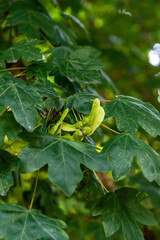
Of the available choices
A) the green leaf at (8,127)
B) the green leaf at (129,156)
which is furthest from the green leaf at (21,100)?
the green leaf at (129,156)

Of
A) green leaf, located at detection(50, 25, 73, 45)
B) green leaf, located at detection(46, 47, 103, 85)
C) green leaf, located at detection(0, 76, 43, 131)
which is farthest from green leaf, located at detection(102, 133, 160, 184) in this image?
green leaf, located at detection(50, 25, 73, 45)

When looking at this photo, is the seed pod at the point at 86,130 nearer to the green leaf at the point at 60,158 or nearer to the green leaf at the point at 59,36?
the green leaf at the point at 60,158

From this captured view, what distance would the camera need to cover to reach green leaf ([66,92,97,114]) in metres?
1.07

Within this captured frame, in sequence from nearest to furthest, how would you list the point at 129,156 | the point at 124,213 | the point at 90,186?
the point at 129,156
the point at 124,213
the point at 90,186

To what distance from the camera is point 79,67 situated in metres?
1.36

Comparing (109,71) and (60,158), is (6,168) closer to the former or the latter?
(60,158)

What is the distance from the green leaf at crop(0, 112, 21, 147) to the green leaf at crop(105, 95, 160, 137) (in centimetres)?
32

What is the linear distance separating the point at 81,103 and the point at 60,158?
0.26 metres

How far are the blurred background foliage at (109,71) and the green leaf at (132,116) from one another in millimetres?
248

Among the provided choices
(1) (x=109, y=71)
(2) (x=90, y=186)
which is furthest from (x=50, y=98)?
(1) (x=109, y=71)

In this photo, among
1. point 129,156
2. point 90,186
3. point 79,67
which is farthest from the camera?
point 79,67

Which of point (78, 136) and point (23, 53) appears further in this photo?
point (23, 53)

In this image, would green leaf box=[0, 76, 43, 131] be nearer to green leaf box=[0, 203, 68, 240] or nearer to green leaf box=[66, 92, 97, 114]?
green leaf box=[66, 92, 97, 114]

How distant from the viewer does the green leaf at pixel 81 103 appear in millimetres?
1066
